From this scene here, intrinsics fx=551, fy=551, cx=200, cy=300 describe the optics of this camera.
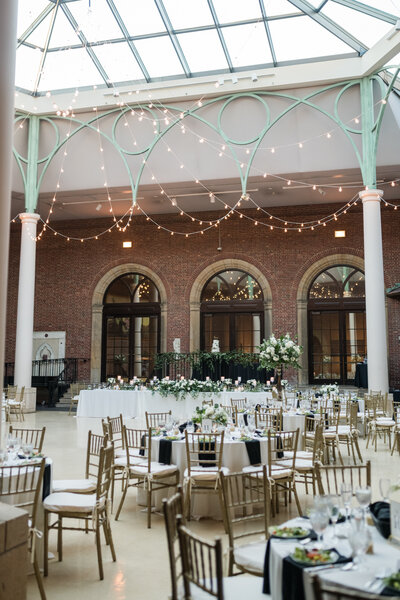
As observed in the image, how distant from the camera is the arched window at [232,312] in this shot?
17.9m

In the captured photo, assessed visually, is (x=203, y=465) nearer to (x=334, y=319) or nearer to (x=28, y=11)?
(x=28, y=11)

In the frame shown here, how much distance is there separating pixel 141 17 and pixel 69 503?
11548mm

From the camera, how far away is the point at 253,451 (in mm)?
5887

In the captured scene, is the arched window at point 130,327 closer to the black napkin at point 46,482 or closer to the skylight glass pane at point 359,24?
the skylight glass pane at point 359,24

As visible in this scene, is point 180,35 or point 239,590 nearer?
point 239,590

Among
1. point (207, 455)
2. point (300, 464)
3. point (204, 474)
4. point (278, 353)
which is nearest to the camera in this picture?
point (204, 474)

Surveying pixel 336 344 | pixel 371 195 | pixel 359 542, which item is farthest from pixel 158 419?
pixel 336 344

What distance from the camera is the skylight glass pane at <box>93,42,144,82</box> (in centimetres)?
1339

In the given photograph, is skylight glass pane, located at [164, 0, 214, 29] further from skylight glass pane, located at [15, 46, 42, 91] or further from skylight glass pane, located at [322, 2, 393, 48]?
skylight glass pane, located at [15, 46, 42, 91]

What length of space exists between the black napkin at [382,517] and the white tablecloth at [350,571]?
36 mm

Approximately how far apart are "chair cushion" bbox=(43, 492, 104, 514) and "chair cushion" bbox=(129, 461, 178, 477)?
118 cm

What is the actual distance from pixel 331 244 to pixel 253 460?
40.5ft

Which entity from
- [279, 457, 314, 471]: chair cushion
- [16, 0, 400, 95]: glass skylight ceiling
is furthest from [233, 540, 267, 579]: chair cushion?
[16, 0, 400, 95]: glass skylight ceiling

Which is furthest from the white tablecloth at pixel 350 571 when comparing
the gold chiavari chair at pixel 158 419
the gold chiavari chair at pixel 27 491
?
the gold chiavari chair at pixel 158 419
